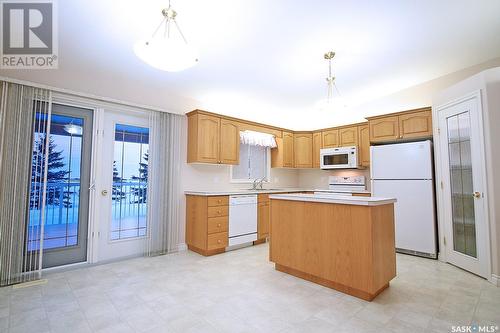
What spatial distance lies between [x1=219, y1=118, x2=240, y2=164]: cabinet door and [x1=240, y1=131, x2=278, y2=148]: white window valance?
245 mm

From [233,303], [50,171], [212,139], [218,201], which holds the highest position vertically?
[212,139]

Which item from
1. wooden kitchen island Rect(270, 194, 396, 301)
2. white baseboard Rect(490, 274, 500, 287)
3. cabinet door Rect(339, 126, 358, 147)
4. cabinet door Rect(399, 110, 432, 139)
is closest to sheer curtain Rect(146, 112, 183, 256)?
wooden kitchen island Rect(270, 194, 396, 301)

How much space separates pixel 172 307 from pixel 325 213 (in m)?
1.71

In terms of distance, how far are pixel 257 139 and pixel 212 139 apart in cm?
114

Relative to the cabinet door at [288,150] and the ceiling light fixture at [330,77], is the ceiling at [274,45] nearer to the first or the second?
the ceiling light fixture at [330,77]

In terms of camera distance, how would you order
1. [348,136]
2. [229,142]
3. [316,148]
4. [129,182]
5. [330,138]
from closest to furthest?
[129,182] → [229,142] → [348,136] → [330,138] → [316,148]

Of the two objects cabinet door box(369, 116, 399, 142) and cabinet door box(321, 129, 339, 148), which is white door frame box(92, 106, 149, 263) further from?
cabinet door box(369, 116, 399, 142)

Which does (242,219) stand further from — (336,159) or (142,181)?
(336,159)

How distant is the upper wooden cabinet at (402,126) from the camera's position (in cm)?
372

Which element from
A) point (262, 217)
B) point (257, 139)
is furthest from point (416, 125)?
point (262, 217)

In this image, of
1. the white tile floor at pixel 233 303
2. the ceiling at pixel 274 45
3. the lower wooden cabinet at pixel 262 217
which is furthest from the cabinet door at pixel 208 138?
the white tile floor at pixel 233 303

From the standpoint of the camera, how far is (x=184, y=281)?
2.75 meters

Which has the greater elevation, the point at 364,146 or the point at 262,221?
the point at 364,146

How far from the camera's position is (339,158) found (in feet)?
16.2
